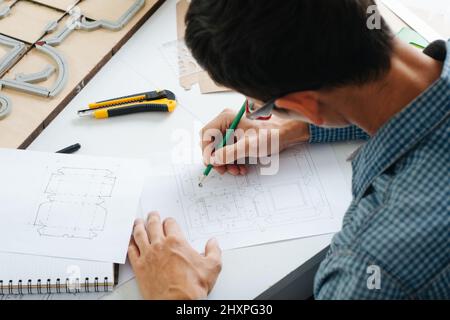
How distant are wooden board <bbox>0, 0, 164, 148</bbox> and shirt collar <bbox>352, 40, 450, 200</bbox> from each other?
1.93ft

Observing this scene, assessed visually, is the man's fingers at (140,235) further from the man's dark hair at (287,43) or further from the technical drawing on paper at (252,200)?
the man's dark hair at (287,43)

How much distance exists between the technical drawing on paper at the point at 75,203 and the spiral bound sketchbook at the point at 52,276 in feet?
0.16

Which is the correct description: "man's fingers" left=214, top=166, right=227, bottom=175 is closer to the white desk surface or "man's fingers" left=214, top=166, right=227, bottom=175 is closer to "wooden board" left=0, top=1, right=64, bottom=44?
the white desk surface

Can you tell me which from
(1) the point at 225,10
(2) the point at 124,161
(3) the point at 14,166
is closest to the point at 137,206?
(2) the point at 124,161

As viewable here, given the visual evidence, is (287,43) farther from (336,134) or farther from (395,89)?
(336,134)

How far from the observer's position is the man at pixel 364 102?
60 cm

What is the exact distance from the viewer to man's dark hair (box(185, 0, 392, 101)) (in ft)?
1.93

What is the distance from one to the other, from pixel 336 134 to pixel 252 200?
212 mm

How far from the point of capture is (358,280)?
63cm

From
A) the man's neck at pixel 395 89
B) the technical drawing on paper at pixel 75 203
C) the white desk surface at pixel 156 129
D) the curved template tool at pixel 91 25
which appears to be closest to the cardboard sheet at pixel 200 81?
the white desk surface at pixel 156 129

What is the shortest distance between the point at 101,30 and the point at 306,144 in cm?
52

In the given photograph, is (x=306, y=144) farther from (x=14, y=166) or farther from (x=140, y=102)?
(x=14, y=166)

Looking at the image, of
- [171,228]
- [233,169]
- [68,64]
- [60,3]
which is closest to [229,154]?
[233,169]
